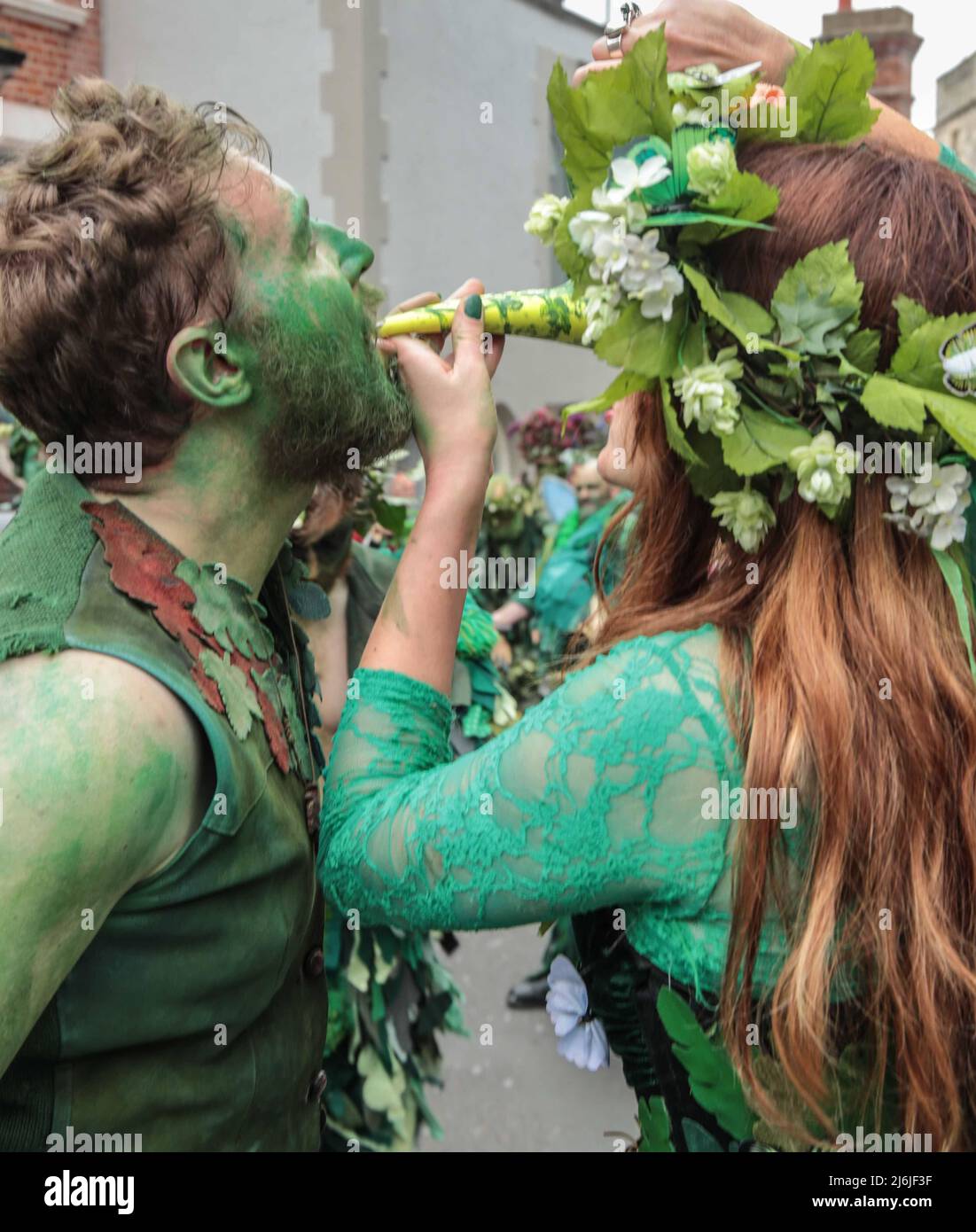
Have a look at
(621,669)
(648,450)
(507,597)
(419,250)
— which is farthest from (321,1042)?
(419,250)

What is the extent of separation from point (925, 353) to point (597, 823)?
0.65m

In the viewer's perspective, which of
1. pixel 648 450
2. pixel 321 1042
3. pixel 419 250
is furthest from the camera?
pixel 419 250

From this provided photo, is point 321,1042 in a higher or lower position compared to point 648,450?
lower

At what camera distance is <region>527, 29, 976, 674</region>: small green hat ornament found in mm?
1344

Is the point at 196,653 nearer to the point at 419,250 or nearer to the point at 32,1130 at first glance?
the point at 32,1130

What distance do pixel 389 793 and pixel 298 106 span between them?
1127 centimetres

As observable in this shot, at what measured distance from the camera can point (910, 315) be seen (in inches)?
53.0

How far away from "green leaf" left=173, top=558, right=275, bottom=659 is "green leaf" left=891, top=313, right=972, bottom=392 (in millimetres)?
872

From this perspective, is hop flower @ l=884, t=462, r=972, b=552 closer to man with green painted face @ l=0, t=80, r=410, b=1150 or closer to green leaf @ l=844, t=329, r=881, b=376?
green leaf @ l=844, t=329, r=881, b=376

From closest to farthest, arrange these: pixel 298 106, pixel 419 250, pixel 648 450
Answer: pixel 648 450 → pixel 298 106 → pixel 419 250

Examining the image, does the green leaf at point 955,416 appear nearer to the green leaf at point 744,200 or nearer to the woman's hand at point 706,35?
the green leaf at point 744,200

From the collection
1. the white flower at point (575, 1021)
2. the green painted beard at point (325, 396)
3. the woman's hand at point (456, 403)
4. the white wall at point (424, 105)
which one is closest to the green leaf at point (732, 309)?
the woman's hand at point (456, 403)

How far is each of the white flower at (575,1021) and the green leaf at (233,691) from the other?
546 millimetres

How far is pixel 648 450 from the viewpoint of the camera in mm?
1535
